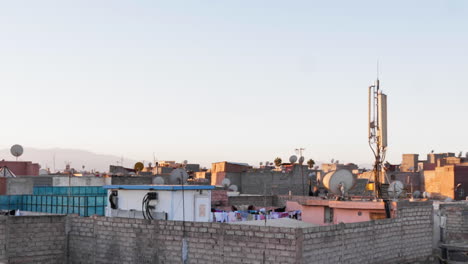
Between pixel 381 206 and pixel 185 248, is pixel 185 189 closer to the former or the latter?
pixel 185 248

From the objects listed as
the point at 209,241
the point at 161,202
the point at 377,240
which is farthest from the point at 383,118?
the point at 209,241

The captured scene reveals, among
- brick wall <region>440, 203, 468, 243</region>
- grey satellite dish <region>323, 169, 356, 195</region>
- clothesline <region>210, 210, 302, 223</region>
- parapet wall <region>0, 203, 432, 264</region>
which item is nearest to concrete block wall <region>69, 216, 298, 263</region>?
parapet wall <region>0, 203, 432, 264</region>

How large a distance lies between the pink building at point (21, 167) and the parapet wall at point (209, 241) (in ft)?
73.2

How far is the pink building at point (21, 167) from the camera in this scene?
122 ft

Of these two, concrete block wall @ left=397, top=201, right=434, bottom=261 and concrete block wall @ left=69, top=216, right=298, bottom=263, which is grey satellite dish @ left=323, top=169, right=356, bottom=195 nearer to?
concrete block wall @ left=397, top=201, right=434, bottom=261

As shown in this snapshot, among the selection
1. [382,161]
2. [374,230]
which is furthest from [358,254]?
[382,161]

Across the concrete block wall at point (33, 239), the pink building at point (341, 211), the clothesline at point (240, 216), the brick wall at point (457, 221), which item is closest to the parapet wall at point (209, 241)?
the concrete block wall at point (33, 239)

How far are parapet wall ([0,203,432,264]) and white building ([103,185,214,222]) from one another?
216 cm

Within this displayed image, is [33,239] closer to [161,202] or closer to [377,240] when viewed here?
[161,202]

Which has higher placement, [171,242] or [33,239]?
[171,242]

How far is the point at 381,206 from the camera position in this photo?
17438mm

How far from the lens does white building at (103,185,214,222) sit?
58.7ft

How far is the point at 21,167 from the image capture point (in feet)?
124

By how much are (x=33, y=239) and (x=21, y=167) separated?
76.0 feet
